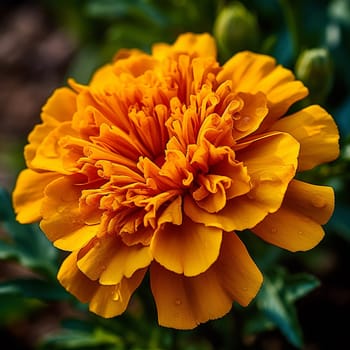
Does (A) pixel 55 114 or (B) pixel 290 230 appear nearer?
(B) pixel 290 230

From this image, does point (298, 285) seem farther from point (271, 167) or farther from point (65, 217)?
point (65, 217)

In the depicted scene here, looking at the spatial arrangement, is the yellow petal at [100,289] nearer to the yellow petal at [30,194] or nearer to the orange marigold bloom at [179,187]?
the orange marigold bloom at [179,187]

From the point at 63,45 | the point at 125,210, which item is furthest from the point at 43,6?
the point at 125,210

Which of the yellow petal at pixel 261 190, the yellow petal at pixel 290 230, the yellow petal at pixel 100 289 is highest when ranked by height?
the yellow petal at pixel 261 190

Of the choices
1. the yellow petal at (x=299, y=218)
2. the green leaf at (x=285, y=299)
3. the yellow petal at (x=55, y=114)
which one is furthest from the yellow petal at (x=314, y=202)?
the yellow petal at (x=55, y=114)

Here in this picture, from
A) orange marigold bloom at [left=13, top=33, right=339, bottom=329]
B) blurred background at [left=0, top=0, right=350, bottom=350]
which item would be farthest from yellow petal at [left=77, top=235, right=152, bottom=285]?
blurred background at [left=0, top=0, right=350, bottom=350]

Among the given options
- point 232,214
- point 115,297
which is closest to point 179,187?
point 232,214
